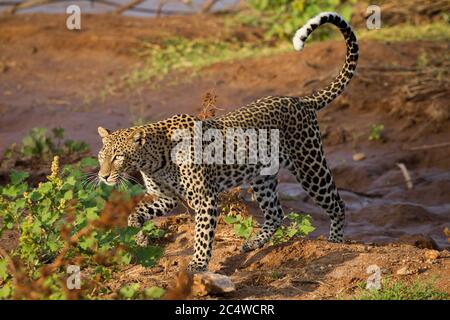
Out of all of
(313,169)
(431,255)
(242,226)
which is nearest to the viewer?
(431,255)

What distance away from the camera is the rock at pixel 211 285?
7203 mm

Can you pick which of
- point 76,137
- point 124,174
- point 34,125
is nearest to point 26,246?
point 124,174

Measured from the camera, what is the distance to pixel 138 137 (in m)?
8.20

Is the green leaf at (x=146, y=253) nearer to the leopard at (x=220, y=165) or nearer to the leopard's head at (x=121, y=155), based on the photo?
the leopard at (x=220, y=165)

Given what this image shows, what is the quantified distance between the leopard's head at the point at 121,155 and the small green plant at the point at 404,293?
6.83ft

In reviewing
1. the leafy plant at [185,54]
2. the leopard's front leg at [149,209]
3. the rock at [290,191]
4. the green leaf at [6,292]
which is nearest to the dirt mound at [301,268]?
the leopard's front leg at [149,209]

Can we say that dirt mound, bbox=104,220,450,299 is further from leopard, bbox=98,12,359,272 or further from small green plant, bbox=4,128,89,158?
small green plant, bbox=4,128,89,158

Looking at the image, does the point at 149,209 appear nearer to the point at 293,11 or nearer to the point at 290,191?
the point at 290,191

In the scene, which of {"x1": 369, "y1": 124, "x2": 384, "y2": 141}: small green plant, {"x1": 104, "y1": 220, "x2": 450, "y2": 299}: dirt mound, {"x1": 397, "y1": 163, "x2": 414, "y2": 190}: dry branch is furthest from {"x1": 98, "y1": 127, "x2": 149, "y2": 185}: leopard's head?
{"x1": 369, "y1": 124, "x2": 384, "y2": 141}: small green plant

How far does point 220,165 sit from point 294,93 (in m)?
6.78

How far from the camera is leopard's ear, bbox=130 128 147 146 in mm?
8188

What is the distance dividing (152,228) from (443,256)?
7.75ft

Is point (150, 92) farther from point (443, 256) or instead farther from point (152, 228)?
point (443, 256)

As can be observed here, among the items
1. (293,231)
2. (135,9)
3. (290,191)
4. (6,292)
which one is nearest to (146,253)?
(6,292)
